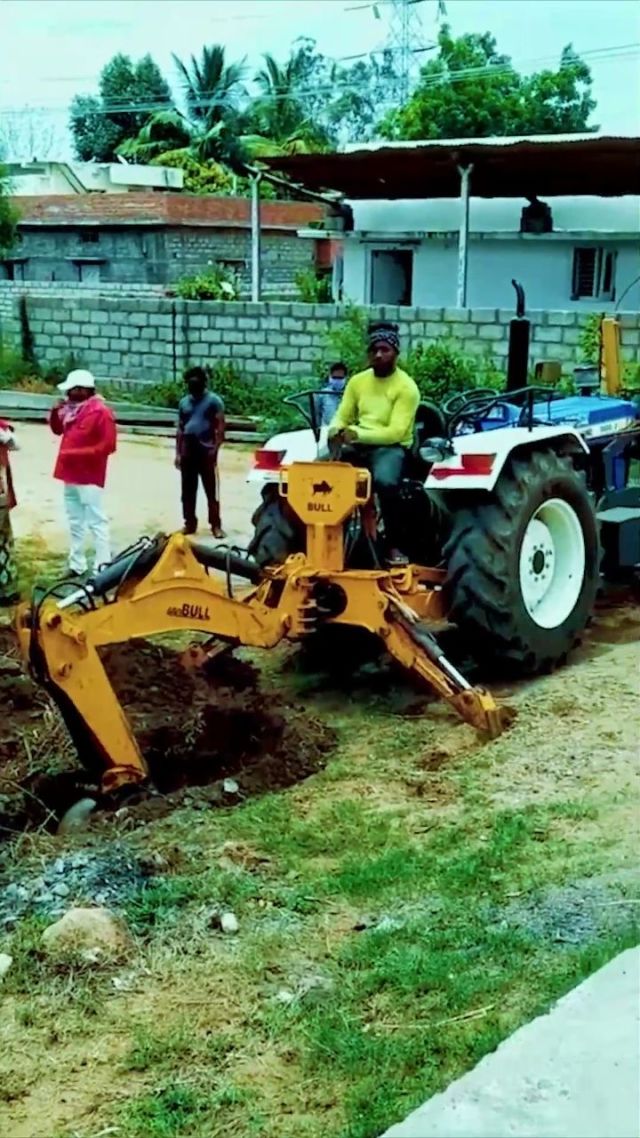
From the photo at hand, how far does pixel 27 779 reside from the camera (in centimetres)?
622

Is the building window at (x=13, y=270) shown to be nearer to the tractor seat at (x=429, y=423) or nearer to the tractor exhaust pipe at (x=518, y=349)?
the tractor exhaust pipe at (x=518, y=349)

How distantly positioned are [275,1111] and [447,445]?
13.3 feet

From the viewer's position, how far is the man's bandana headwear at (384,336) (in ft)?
23.4

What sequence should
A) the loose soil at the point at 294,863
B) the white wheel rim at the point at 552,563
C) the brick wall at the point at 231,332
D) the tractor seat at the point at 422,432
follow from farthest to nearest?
the brick wall at the point at 231,332, the white wheel rim at the point at 552,563, the tractor seat at the point at 422,432, the loose soil at the point at 294,863

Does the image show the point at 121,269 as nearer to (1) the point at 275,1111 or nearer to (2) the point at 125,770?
(2) the point at 125,770

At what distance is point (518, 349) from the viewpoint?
868cm

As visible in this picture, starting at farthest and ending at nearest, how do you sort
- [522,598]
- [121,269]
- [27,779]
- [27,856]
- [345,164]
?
[121,269] → [345,164] → [522,598] → [27,779] → [27,856]

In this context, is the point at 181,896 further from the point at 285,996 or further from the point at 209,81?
the point at 209,81

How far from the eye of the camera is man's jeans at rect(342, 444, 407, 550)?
23.3ft

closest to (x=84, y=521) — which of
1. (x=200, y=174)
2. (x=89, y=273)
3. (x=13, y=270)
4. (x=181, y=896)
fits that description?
(x=181, y=896)

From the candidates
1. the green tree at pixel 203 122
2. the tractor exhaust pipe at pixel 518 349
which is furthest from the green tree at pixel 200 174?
the tractor exhaust pipe at pixel 518 349

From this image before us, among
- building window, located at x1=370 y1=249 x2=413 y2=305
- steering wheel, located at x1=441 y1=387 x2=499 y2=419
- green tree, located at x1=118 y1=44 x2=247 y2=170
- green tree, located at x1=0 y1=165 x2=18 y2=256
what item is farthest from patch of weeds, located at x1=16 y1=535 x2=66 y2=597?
green tree, located at x1=118 y1=44 x2=247 y2=170

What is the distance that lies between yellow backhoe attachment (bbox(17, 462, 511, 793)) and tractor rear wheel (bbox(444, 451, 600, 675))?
24cm

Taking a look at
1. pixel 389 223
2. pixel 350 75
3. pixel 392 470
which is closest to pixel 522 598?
pixel 392 470
